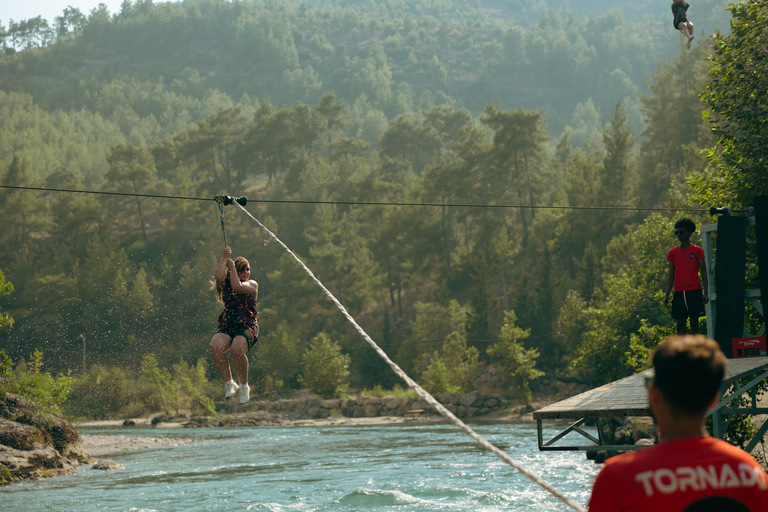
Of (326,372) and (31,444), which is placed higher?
(31,444)

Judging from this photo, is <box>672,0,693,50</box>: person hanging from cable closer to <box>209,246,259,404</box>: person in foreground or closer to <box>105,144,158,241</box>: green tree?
<box>209,246,259,404</box>: person in foreground

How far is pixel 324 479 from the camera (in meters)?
26.8

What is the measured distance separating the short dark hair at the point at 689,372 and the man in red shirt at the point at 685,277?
8656mm

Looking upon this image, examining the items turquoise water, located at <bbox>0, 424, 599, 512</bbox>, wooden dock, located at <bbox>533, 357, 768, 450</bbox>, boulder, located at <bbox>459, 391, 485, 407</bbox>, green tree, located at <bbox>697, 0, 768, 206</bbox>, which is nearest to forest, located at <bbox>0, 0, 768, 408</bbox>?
boulder, located at <bbox>459, 391, 485, 407</bbox>

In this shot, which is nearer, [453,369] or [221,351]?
[221,351]

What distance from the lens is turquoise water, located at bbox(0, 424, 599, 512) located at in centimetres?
2180

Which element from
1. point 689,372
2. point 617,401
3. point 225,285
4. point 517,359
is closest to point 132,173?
point 517,359

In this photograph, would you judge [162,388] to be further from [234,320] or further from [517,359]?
[234,320]

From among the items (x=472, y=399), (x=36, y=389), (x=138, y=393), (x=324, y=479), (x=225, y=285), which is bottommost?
(x=472, y=399)

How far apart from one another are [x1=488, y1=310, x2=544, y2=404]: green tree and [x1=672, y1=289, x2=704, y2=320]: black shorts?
37.3 metres

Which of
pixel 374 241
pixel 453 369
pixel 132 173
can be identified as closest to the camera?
pixel 453 369

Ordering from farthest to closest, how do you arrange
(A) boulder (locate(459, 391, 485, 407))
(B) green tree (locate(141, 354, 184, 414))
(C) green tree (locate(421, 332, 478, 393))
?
(B) green tree (locate(141, 354, 184, 414)) < (C) green tree (locate(421, 332, 478, 393)) < (A) boulder (locate(459, 391, 485, 407))

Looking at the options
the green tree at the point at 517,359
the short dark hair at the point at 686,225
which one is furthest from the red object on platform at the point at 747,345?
the green tree at the point at 517,359

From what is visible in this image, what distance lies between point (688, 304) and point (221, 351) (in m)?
6.67
